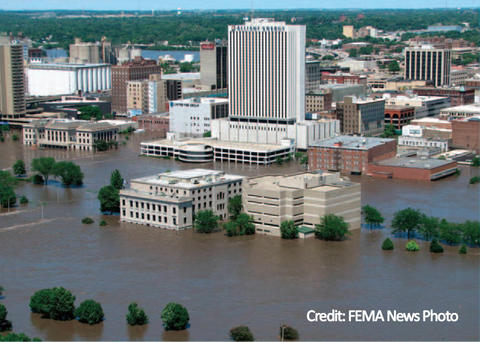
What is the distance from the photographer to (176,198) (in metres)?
21.4

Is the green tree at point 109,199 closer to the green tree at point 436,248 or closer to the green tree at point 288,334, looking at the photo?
the green tree at point 436,248

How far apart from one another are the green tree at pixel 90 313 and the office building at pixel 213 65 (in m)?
32.0

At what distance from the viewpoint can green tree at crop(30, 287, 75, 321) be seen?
49.8ft

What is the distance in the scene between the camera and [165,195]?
21.9 m

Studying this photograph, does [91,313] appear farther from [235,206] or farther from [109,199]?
[109,199]

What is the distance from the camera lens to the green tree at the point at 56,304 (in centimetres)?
1516

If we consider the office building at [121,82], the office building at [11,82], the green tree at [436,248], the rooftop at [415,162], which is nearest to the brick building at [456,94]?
the rooftop at [415,162]

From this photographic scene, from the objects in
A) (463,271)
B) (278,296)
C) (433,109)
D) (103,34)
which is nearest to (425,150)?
(433,109)

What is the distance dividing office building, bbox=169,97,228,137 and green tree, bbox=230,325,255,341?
76.0 ft

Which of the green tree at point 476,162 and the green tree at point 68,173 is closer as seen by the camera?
the green tree at point 68,173

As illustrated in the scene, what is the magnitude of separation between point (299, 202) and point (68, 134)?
56.5 ft

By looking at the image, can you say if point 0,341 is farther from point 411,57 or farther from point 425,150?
point 411,57

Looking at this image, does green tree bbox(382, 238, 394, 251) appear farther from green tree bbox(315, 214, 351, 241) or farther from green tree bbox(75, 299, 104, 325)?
green tree bbox(75, 299, 104, 325)

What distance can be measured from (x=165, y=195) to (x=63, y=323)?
702cm
